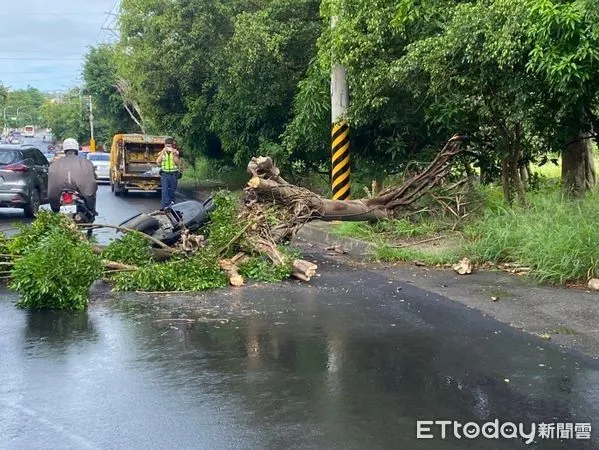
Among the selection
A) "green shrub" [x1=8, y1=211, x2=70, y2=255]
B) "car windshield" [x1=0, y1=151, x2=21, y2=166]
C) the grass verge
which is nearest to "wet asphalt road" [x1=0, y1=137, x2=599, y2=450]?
"green shrub" [x1=8, y1=211, x2=70, y2=255]

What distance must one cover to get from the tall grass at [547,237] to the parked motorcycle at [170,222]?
4024 mm

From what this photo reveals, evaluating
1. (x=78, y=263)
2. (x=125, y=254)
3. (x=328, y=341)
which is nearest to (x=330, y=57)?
(x=125, y=254)

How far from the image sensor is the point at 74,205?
452 inches

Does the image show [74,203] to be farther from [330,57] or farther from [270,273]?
[330,57]

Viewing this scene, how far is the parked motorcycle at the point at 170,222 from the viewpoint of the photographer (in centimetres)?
1072

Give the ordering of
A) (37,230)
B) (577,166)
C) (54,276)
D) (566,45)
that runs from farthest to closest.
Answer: (577,166), (37,230), (566,45), (54,276)

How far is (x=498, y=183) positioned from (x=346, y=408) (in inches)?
394

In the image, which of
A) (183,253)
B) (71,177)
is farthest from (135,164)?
(183,253)

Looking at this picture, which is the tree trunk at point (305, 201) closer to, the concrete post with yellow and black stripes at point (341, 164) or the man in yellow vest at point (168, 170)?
the concrete post with yellow and black stripes at point (341, 164)

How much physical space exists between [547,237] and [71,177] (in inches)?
277

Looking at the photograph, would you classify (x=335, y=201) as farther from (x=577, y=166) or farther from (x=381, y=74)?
(x=577, y=166)

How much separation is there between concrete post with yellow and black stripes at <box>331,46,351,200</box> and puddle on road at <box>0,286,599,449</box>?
25.1ft

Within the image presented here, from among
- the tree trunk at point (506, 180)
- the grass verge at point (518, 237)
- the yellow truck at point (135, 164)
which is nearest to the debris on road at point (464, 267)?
the grass verge at point (518, 237)

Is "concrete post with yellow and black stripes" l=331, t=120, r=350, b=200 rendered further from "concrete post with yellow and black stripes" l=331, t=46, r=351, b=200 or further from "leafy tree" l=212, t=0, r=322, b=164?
"leafy tree" l=212, t=0, r=322, b=164
